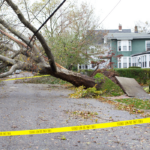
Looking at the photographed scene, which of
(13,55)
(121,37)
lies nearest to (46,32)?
(13,55)

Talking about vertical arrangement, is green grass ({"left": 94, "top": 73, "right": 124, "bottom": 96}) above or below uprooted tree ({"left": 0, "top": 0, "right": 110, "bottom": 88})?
below

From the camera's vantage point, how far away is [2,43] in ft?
41.8

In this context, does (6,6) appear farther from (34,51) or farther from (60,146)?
(60,146)

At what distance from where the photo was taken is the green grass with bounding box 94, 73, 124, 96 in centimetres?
Answer: 1370

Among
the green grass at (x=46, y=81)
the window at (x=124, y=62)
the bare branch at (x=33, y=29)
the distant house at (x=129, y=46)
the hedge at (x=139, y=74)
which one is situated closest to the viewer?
the bare branch at (x=33, y=29)

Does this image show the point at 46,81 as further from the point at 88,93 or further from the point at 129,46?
the point at 129,46

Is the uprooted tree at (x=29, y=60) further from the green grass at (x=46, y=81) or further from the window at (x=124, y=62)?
the window at (x=124, y=62)

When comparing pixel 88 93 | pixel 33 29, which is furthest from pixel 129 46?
pixel 33 29

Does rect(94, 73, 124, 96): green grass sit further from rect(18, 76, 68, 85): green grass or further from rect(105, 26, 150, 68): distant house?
rect(105, 26, 150, 68): distant house

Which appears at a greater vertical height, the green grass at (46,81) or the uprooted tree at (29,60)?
the uprooted tree at (29,60)

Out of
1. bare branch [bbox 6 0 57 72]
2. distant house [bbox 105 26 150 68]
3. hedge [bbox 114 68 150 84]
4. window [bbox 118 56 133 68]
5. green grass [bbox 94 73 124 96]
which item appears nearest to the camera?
bare branch [bbox 6 0 57 72]

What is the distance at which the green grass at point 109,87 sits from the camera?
1370cm

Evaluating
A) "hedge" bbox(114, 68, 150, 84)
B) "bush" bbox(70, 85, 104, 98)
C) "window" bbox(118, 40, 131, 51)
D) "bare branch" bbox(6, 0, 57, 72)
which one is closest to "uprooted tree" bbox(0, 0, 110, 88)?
"bare branch" bbox(6, 0, 57, 72)

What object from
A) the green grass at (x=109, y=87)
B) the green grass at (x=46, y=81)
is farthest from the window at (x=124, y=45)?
the green grass at (x=109, y=87)
